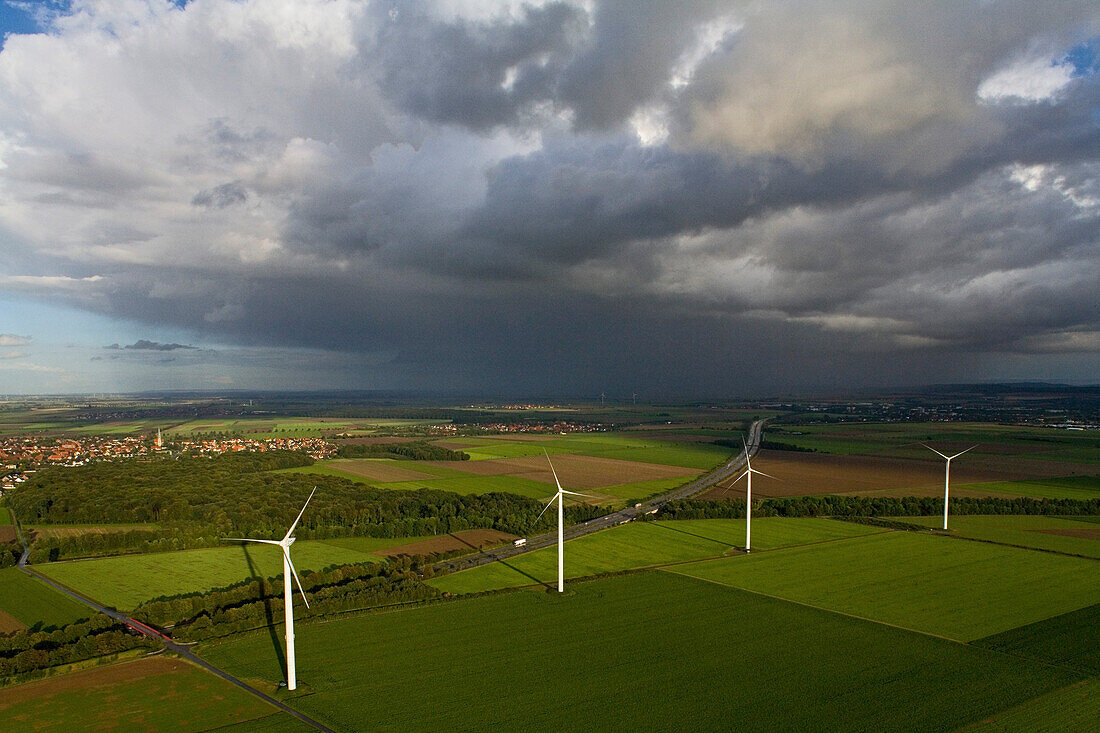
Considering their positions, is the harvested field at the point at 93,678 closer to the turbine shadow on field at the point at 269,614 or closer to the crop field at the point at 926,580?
the turbine shadow on field at the point at 269,614

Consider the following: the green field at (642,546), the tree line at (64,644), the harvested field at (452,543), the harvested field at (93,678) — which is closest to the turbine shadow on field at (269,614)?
the harvested field at (93,678)

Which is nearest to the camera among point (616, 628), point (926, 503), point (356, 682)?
point (356, 682)

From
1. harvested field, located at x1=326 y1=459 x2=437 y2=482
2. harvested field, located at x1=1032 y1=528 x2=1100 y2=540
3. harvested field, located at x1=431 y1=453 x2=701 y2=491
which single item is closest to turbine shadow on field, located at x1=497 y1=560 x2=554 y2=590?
harvested field, located at x1=431 y1=453 x2=701 y2=491

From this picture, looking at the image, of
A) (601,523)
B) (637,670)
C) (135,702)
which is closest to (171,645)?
(135,702)

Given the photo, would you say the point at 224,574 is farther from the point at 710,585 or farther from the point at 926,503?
the point at 926,503

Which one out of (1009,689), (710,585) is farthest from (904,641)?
(710,585)

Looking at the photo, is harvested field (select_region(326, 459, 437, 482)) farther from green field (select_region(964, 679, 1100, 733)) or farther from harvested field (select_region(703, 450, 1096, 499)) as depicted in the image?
green field (select_region(964, 679, 1100, 733))
